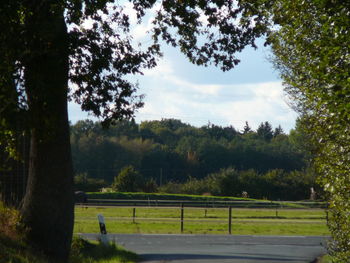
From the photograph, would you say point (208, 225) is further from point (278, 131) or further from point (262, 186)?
point (278, 131)

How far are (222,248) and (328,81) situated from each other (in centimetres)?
1309

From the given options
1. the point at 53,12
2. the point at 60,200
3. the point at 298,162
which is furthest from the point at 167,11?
the point at 298,162

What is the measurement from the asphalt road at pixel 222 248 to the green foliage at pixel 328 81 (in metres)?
7.18

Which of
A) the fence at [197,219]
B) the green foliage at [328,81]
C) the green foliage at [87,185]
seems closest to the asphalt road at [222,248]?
the fence at [197,219]

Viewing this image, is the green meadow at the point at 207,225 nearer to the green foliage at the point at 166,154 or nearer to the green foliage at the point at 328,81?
the green foliage at the point at 328,81

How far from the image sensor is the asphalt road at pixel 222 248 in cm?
1636

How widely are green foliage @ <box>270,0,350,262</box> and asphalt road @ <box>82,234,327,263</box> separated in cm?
718

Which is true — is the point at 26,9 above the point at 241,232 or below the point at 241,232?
above

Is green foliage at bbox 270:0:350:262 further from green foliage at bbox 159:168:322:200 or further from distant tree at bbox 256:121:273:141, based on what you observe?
distant tree at bbox 256:121:273:141

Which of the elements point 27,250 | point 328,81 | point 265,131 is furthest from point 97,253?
point 265,131

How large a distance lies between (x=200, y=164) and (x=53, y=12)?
89325 mm

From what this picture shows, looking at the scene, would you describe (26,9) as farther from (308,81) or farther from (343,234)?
(343,234)

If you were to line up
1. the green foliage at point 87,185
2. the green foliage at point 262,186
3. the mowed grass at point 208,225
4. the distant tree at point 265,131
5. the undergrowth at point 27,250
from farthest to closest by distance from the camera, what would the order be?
the distant tree at point 265,131 → the green foliage at point 87,185 → the green foliage at point 262,186 → the mowed grass at point 208,225 → the undergrowth at point 27,250

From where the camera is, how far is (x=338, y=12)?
6.71 metres
